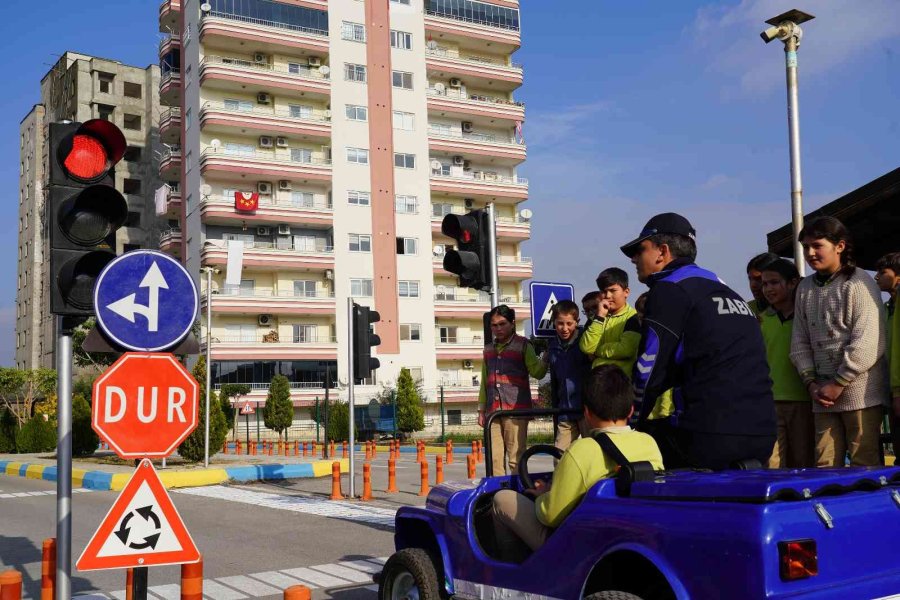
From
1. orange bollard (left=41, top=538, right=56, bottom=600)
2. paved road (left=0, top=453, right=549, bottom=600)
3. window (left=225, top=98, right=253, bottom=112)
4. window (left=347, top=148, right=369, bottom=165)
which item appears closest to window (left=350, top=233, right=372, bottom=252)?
window (left=347, top=148, right=369, bottom=165)

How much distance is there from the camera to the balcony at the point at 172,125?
57.2 meters

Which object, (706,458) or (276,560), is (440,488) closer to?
(706,458)

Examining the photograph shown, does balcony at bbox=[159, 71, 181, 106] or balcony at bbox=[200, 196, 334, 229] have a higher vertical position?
balcony at bbox=[159, 71, 181, 106]

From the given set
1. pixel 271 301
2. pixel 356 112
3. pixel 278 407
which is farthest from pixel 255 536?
pixel 356 112

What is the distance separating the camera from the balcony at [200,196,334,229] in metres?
51.8

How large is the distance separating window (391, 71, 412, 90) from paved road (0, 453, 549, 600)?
4427cm

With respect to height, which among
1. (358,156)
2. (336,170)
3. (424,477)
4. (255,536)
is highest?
(358,156)

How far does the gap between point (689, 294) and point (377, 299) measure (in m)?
52.5

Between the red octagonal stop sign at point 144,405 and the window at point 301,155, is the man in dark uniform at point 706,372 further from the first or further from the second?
the window at point 301,155

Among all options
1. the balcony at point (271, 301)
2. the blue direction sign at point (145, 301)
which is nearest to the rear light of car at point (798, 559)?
the blue direction sign at point (145, 301)

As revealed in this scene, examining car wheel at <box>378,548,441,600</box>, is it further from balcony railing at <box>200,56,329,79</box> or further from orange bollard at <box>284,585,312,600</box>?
balcony railing at <box>200,56,329,79</box>

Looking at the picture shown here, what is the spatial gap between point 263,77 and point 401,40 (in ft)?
33.0

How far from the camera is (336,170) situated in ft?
184

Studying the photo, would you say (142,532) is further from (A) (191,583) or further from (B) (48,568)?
(B) (48,568)
